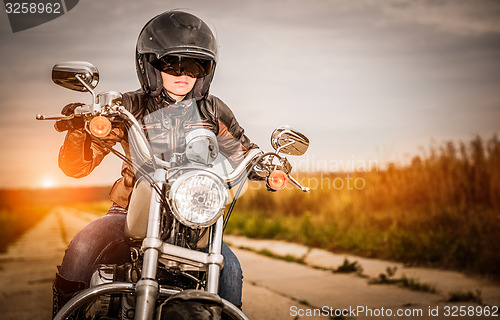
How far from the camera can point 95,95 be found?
1862mm

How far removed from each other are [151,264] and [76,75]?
0.74 m

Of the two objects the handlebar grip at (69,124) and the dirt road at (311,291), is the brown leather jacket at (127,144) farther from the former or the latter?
the dirt road at (311,291)

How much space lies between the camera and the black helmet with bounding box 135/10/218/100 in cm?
224

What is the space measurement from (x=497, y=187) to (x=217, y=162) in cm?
688

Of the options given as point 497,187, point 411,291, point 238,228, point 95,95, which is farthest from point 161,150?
point 238,228

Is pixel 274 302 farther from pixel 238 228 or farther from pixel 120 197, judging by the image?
pixel 238 228

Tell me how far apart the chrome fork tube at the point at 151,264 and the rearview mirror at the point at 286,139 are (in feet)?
2.30

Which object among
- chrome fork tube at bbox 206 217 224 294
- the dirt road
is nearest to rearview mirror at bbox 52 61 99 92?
chrome fork tube at bbox 206 217 224 294

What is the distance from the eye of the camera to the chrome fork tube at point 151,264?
1660 mm

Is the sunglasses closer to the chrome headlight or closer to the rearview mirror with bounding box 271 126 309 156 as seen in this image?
the rearview mirror with bounding box 271 126 309 156

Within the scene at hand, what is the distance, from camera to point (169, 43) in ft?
7.35

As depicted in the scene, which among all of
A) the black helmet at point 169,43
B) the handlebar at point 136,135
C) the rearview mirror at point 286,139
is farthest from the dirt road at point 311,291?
the handlebar at point 136,135

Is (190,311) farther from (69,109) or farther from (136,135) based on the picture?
(69,109)

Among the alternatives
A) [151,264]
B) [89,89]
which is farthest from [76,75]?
[151,264]
